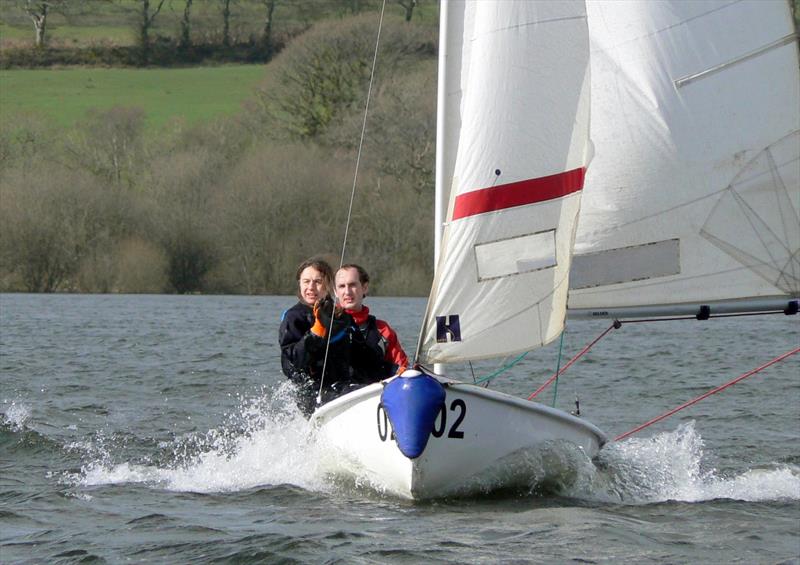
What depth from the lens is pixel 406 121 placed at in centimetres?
4003

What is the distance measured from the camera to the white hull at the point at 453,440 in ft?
23.4

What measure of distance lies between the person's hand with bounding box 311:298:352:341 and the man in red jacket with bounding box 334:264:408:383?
0.28ft

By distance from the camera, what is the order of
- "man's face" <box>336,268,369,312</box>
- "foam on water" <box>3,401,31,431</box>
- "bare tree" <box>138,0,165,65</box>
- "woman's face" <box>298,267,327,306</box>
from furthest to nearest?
"bare tree" <box>138,0,165,65</box>
"foam on water" <box>3,401,31,431</box>
"woman's face" <box>298,267,327,306</box>
"man's face" <box>336,268,369,312</box>

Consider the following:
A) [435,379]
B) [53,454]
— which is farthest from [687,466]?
[53,454]

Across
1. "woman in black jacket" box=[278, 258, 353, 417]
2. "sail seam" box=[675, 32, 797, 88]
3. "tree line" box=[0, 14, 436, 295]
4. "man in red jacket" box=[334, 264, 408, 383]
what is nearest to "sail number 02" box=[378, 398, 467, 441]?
"man in red jacket" box=[334, 264, 408, 383]

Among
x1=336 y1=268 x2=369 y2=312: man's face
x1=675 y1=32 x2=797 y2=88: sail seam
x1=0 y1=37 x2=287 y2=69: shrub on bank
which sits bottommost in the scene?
x1=336 y1=268 x2=369 y2=312: man's face

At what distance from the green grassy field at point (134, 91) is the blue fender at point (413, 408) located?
3939 cm

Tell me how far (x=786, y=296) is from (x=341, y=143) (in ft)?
110

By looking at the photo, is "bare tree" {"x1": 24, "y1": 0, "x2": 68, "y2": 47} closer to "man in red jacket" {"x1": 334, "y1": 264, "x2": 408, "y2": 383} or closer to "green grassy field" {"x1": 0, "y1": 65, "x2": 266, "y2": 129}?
"green grassy field" {"x1": 0, "y1": 65, "x2": 266, "y2": 129}

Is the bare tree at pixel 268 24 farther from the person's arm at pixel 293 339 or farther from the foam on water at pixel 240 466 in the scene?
the person's arm at pixel 293 339

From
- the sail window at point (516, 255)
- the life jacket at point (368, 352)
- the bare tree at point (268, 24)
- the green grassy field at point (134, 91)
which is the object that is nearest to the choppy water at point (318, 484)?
the life jacket at point (368, 352)

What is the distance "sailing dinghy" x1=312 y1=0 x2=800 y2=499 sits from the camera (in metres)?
7.25

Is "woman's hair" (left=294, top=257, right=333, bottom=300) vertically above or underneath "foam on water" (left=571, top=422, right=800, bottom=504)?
above

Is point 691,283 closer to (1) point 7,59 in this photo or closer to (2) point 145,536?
(2) point 145,536
